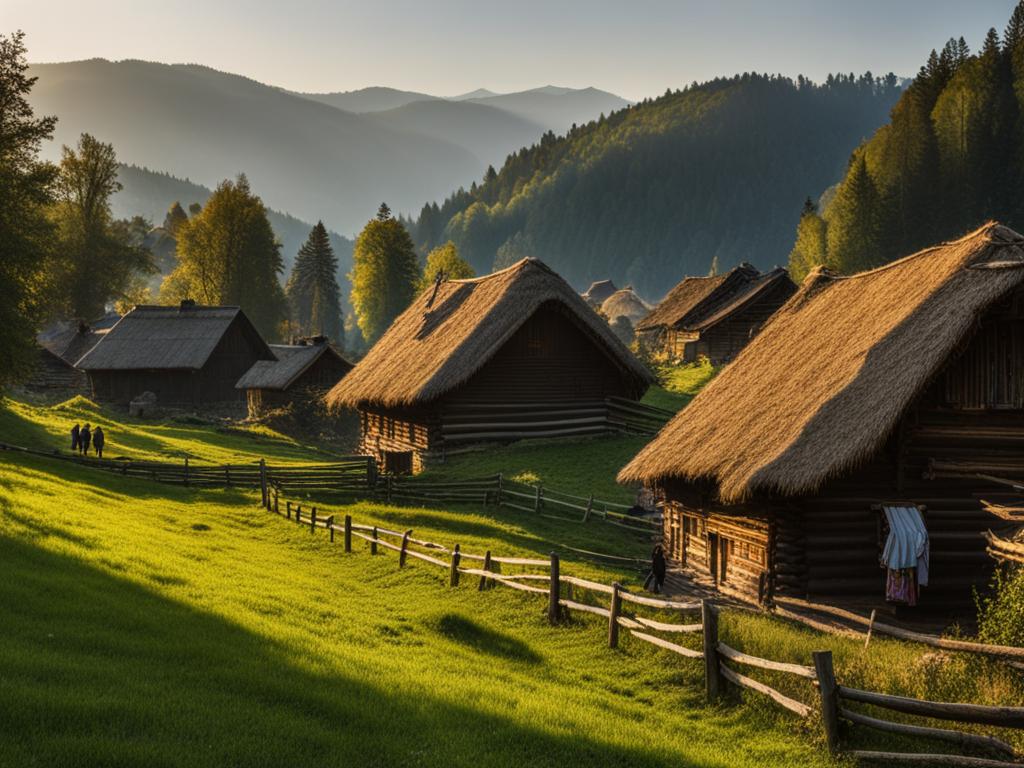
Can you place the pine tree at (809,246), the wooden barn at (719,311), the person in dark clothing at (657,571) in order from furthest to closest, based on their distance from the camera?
the pine tree at (809,246)
the wooden barn at (719,311)
the person in dark clothing at (657,571)

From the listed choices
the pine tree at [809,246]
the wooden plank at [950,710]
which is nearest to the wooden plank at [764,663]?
the wooden plank at [950,710]

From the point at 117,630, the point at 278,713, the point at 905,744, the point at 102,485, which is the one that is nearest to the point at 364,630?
the point at 117,630

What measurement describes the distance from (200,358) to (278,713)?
189 feet

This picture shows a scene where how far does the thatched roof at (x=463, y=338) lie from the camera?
3488cm

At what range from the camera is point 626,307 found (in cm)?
11538

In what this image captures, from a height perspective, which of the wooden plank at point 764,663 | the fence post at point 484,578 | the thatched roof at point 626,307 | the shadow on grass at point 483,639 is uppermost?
the thatched roof at point 626,307

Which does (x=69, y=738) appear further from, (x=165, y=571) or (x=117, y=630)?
(x=165, y=571)

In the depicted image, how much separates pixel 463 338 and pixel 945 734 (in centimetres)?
2785

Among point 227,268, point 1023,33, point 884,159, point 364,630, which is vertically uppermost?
point 1023,33

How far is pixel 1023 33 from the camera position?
89.6m

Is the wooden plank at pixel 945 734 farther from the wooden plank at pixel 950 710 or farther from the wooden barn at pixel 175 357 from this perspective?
the wooden barn at pixel 175 357

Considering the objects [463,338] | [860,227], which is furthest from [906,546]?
[860,227]

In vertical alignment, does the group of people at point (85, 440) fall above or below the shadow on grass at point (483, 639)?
above

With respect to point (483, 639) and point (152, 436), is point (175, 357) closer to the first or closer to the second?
point (152, 436)
